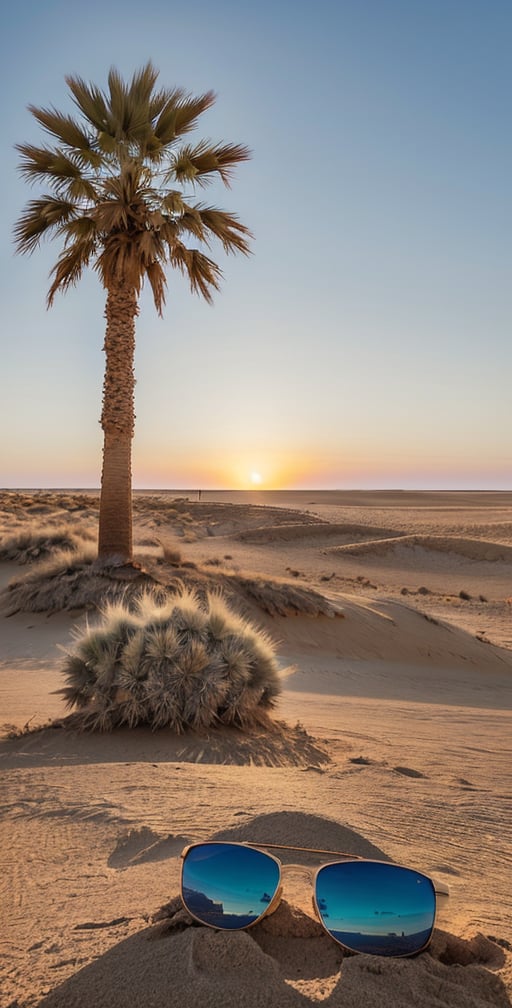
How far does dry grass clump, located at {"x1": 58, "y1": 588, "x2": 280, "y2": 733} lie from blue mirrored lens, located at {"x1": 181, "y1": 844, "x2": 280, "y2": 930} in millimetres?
3671

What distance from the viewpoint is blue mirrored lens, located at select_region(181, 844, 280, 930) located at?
2.08 m

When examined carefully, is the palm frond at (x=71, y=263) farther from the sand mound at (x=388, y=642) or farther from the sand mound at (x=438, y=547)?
the sand mound at (x=438, y=547)

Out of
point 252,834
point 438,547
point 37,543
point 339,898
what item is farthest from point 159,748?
point 438,547

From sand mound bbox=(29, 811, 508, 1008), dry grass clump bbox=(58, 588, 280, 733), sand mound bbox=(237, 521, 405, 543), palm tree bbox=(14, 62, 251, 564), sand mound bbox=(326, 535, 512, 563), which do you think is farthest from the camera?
sand mound bbox=(237, 521, 405, 543)

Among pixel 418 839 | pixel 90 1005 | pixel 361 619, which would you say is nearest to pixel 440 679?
pixel 361 619

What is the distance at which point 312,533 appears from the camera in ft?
124

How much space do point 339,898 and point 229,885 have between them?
13.8 inches

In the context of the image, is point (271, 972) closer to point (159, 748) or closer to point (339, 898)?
point (339, 898)

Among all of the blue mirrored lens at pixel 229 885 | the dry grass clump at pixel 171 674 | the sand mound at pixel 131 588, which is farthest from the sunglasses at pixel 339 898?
the sand mound at pixel 131 588

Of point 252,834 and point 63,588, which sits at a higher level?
point 252,834

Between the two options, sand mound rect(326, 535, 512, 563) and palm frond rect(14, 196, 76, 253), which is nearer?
palm frond rect(14, 196, 76, 253)

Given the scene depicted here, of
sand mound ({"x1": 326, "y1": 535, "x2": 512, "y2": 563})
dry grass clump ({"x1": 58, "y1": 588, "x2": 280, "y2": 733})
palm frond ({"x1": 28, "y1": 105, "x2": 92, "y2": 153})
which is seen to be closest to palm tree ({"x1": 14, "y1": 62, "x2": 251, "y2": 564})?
palm frond ({"x1": 28, "y1": 105, "x2": 92, "y2": 153})

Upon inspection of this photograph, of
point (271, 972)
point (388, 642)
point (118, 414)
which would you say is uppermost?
point (118, 414)

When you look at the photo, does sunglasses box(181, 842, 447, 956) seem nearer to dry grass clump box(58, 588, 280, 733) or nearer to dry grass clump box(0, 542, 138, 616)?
dry grass clump box(58, 588, 280, 733)
